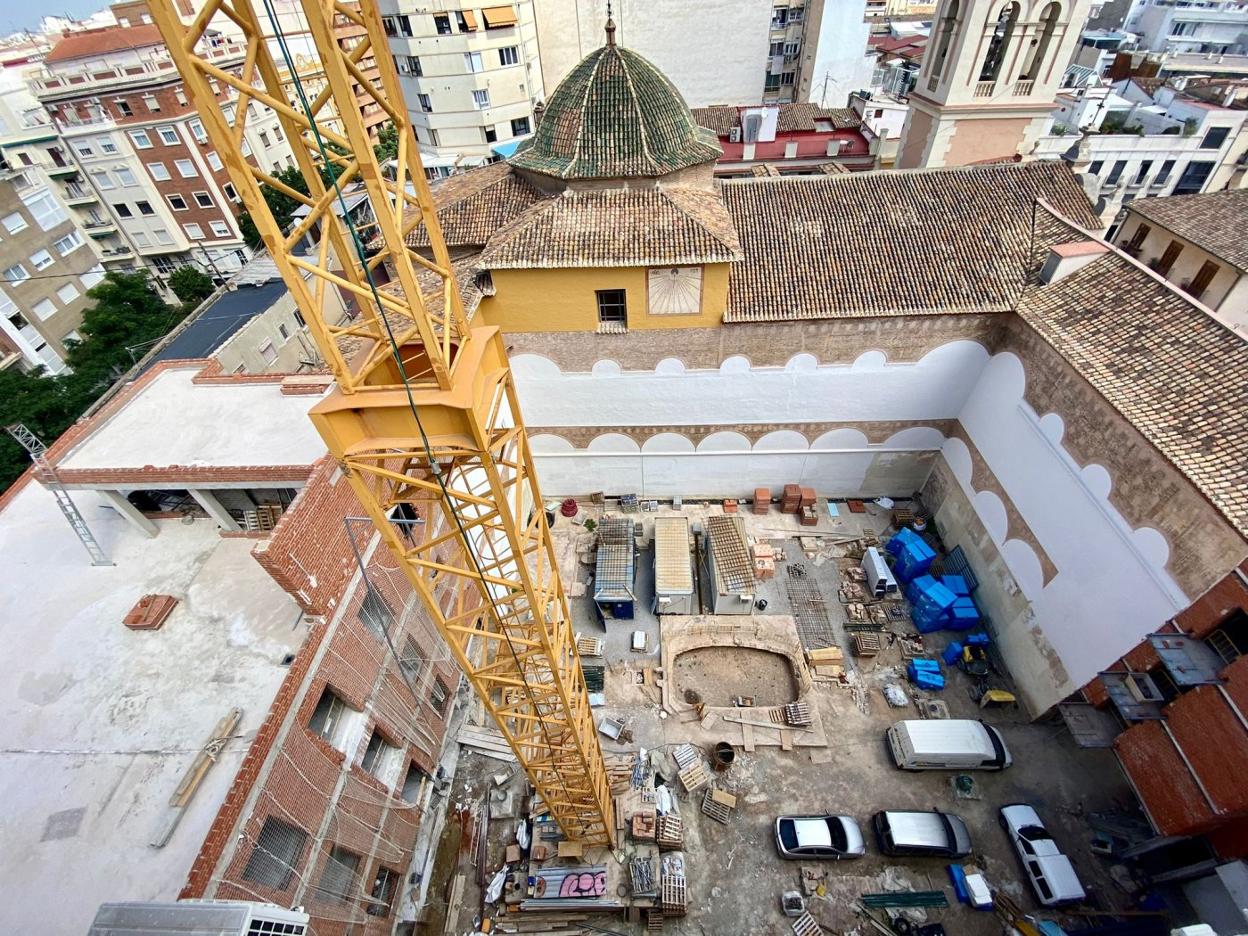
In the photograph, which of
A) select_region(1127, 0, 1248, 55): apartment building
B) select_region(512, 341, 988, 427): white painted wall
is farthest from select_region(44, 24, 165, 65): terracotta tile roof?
select_region(1127, 0, 1248, 55): apartment building

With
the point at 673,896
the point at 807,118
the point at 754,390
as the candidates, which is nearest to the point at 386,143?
the point at 807,118

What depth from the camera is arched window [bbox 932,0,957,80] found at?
68.2 feet

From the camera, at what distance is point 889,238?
17.8 meters

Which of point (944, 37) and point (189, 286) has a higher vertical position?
point (944, 37)

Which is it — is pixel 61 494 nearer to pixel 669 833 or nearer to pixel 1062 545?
pixel 669 833

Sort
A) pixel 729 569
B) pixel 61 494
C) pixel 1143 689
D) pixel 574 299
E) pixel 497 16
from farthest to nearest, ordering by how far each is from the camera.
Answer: pixel 497 16 → pixel 729 569 → pixel 574 299 → pixel 1143 689 → pixel 61 494

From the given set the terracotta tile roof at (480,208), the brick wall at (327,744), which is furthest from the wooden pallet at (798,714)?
the terracotta tile roof at (480,208)

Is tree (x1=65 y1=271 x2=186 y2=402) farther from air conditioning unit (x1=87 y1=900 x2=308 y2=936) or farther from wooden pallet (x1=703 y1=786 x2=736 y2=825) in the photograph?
wooden pallet (x1=703 y1=786 x2=736 y2=825)

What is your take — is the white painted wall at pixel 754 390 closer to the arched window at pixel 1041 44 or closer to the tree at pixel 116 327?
the arched window at pixel 1041 44

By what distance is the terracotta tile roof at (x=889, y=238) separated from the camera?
55.3 feet

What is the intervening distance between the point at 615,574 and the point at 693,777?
614cm

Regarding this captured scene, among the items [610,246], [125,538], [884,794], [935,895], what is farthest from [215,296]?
[935,895]

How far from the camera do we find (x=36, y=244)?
96.3 feet

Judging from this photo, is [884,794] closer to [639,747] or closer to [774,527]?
[639,747]
